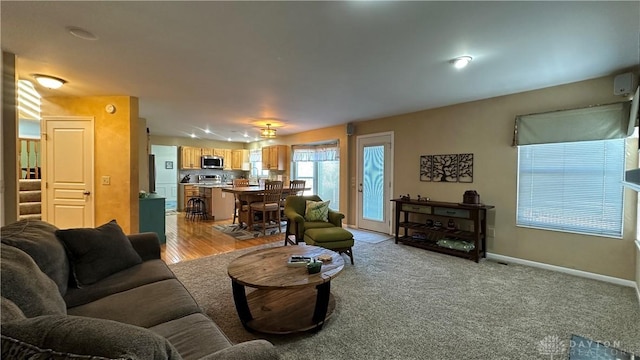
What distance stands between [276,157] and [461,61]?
5.91m

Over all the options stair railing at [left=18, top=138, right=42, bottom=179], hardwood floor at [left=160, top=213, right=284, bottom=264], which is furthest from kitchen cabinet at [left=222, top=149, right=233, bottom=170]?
stair railing at [left=18, top=138, right=42, bottom=179]

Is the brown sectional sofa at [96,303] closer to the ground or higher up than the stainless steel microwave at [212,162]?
closer to the ground

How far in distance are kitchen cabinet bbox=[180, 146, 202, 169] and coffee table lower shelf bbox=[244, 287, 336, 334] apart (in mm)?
6954

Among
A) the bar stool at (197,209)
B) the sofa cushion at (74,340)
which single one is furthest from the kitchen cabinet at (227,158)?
the sofa cushion at (74,340)

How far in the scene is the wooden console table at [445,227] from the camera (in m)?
3.90

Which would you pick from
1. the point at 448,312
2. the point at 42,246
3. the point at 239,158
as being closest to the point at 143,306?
the point at 42,246

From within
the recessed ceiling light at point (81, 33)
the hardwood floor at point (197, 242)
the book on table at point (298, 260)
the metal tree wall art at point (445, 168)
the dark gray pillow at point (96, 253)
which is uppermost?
the recessed ceiling light at point (81, 33)

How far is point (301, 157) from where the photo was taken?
751 centimetres

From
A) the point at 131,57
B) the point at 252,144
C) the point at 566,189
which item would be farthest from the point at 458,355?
the point at 252,144

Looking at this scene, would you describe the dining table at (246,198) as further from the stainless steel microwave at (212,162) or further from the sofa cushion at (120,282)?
the stainless steel microwave at (212,162)

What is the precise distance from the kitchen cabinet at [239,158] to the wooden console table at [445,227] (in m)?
6.61

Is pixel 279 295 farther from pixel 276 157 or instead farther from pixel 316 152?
pixel 276 157

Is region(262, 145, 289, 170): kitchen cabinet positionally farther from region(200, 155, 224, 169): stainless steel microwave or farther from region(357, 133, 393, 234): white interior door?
region(357, 133, 393, 234): white interior door

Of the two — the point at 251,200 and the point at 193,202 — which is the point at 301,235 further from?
the point at 193,202
